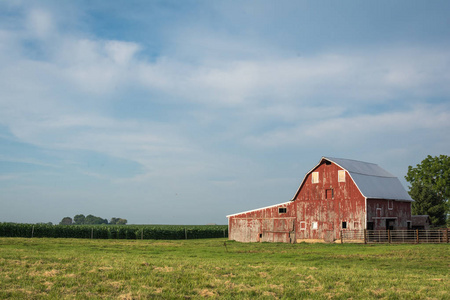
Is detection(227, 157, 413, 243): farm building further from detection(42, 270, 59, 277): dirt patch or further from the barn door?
detection(42, 270, 59, 277): dirt patch

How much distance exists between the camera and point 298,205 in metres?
52.7

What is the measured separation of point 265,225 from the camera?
54188 mm

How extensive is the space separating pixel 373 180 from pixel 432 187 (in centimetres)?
3762

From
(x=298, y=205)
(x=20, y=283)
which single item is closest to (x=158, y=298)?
(x=20, y=283)

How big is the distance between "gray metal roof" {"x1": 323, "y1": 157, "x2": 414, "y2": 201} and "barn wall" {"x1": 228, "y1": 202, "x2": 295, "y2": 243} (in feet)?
26.6

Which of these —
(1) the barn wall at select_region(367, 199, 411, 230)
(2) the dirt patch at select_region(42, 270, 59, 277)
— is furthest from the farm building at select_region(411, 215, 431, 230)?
(2) the dirt patch at select_region(42, 270, 59, 277)

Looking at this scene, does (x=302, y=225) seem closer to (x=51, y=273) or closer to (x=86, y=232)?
(x=86, y=232)

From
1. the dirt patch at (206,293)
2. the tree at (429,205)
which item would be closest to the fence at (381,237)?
the tree at (429,205)

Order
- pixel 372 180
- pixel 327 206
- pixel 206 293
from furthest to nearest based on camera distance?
1. pixel 372 180
2. pixel 327 206
3. pixel 206 293

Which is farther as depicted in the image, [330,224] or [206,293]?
[330,224]

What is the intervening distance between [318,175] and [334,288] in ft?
121

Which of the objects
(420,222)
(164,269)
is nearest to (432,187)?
(420,222)

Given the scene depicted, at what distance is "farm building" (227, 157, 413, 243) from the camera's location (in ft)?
158

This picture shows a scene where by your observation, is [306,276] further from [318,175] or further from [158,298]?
[318,175]
